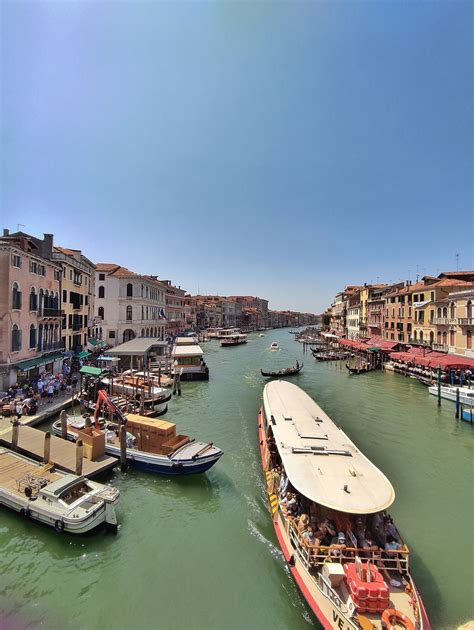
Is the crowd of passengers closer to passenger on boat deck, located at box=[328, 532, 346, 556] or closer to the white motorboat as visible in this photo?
passenger on boat deck, located at box=[328, 532, 346, 556]

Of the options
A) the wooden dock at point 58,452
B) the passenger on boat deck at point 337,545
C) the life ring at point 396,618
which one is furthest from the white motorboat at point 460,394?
the wooden dock at point 58,452

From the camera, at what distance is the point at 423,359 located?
32.5 metres

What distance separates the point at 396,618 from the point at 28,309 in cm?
2307

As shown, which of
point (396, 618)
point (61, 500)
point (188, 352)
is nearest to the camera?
point (396, 618)

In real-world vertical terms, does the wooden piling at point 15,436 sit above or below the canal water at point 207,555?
above

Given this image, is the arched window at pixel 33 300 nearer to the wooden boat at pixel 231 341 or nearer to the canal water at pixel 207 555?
the canal water at pixel 207 555

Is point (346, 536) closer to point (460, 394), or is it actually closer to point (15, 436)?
point (15, 436)

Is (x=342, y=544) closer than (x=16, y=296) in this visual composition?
Yes

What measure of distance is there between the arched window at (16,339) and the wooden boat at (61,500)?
1044cm

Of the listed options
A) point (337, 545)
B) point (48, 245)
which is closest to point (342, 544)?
point (337, 545)

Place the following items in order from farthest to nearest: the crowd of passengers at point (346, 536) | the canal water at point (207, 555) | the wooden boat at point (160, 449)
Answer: the wooden boat at point (160, 449)
the canal water at point (207, 555)
the crowd of passengers at point (346, 536)

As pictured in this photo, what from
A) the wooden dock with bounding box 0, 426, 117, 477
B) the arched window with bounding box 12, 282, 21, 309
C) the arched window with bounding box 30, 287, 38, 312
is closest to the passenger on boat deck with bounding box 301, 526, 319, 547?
the wooden dock with bounding box 0, 426, 117, 477

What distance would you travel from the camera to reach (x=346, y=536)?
7422 millimetres

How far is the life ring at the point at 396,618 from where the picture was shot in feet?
18.4
